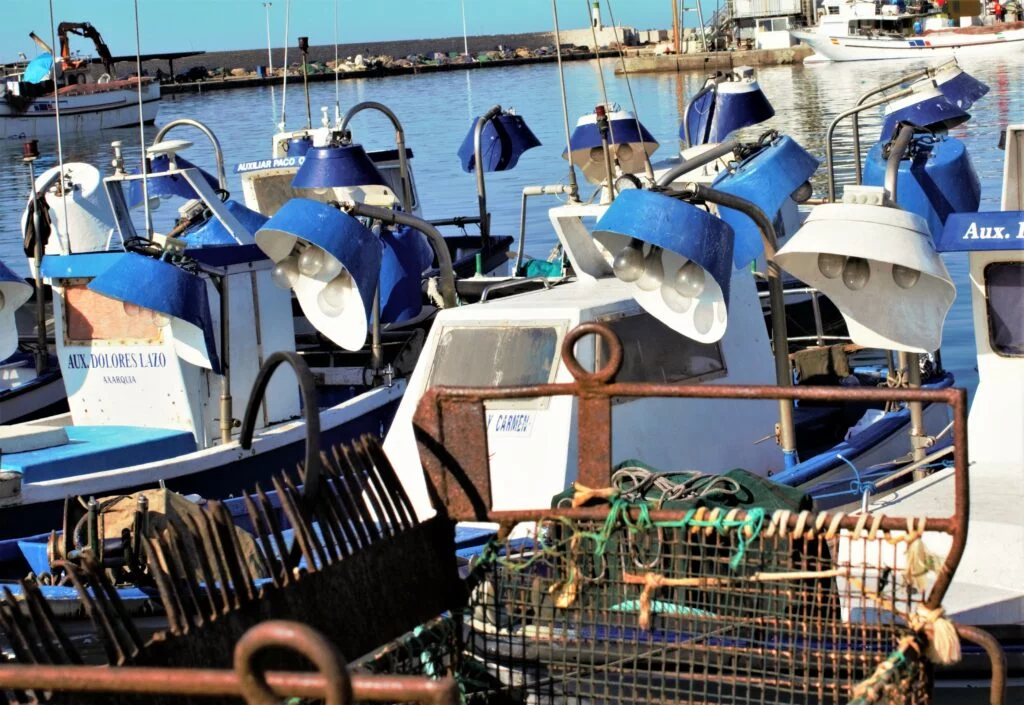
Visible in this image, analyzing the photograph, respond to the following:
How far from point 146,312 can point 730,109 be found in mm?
7207

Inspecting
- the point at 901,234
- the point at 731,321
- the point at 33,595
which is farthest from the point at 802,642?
the point at 731,321

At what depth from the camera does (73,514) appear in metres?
7.58

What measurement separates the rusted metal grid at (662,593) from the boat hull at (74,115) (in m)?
51.3

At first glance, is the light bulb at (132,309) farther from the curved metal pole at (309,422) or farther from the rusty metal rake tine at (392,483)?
the curved metal pole at (309,422)

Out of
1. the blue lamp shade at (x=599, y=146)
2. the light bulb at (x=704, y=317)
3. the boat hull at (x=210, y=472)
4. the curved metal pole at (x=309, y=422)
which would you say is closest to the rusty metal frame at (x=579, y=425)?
the curved metal pole at (x=309, y=422)

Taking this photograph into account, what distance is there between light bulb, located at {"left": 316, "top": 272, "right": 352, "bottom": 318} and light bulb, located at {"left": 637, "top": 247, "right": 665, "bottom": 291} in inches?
61.8

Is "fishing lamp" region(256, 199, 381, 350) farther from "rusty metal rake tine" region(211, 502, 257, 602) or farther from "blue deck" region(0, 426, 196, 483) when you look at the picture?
"rusty metal rake tine" region(211, 502, 257, 602)

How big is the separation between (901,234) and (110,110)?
54.9 meters

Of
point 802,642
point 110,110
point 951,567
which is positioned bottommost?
point 802,642

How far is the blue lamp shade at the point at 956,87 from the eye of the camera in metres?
8.94

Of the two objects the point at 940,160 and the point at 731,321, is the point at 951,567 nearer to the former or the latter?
the point at 731,321

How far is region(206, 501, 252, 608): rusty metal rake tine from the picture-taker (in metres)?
3.96

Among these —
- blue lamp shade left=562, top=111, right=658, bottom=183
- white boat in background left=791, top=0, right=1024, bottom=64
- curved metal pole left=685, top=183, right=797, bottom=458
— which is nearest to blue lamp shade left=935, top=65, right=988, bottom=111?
curved metal pole left=685, top=183, right=797, bottom=458

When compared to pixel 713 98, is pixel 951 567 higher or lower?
lower
